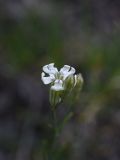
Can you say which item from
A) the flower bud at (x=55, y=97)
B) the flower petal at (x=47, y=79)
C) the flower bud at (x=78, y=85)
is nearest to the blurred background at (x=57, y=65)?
the flower bud at (x=78, y=85)

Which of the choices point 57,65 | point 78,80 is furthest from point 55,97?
point 57,65

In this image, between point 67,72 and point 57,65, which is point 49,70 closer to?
point 67,72

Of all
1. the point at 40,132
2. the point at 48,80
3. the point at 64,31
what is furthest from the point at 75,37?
the point at 48,80

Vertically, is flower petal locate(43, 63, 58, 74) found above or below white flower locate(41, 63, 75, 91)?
above

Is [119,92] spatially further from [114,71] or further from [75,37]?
[75,37]

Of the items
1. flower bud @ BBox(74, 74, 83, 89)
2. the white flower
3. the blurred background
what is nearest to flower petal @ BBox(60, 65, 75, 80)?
the white flower

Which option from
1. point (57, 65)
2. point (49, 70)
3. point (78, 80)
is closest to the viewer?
point (49, 70)

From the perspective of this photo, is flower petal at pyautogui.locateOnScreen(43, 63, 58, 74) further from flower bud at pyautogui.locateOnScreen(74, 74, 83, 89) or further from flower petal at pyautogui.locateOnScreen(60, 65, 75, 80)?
flower bud at pyautogui.locateOnScreen(74, 74, 83, 89)

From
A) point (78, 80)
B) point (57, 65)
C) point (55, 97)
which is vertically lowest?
point (55, 97)
